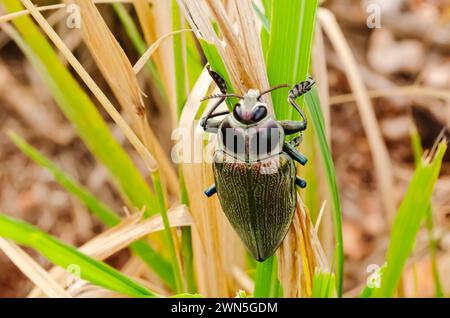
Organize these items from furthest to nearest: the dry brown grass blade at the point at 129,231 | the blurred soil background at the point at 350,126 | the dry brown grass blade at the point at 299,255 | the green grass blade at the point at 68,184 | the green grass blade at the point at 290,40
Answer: the blurred soil background at the point at 350,126
the green grass blade at the point at 68,184
the dry brown grass blade at the point at 129,231
the dry brown grass blade at the point at 299,255
the green grass blade at the point at 290,40

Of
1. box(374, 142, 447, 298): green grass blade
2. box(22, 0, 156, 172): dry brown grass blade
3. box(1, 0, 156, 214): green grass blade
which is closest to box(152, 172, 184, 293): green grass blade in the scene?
box(22, 0, 156, 172): dry brown grass blade

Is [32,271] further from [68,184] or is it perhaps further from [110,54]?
[110,54]

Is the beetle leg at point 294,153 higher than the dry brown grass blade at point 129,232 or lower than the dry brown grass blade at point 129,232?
lower

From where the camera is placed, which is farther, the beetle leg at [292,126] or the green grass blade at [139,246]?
the green grass blade at [139,246]

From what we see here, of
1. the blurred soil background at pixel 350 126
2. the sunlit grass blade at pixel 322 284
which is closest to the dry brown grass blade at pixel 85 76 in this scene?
the sunlit grass blade at pixel 322 284

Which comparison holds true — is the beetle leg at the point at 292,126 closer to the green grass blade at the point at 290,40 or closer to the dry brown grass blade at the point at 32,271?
the green grass blade at the point at 290,40

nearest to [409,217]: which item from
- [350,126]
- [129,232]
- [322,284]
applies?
[322,284]

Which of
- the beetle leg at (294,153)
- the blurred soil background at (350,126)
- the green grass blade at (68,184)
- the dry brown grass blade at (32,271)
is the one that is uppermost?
the blurred soil background at (350,126)
